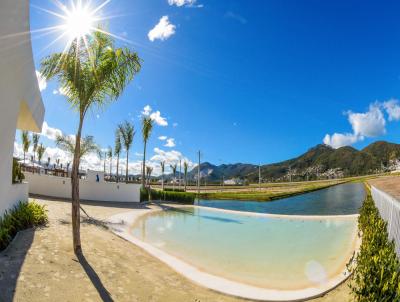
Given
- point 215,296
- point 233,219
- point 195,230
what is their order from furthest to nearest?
1. point 233,219
2. point 195,230
3. point 215,296

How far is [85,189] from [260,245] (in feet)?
50.2

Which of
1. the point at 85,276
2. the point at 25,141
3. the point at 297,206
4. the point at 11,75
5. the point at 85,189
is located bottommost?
the point at 297,206

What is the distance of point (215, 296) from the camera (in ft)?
18.5

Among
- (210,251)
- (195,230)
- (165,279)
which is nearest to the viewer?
(165,279)

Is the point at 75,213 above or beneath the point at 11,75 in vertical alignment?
beneath

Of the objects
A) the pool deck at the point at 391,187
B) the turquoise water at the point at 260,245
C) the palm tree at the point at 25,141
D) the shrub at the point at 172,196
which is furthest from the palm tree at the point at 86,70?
the palm tree at the point at 25,141

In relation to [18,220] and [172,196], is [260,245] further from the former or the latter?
[172,196]

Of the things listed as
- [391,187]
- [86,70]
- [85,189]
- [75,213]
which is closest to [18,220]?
[75,213]

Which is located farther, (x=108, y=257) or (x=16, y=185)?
(x=16, y=185)

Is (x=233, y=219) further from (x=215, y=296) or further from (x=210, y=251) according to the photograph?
(x=215, y=296)

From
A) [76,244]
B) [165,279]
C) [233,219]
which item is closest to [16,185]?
[76,244]

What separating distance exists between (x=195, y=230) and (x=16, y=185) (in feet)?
29.7

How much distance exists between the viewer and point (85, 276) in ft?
17.7

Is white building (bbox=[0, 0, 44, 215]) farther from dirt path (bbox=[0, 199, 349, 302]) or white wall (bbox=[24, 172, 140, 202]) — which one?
white wall (bbox=[24, 172, 140, 202])
